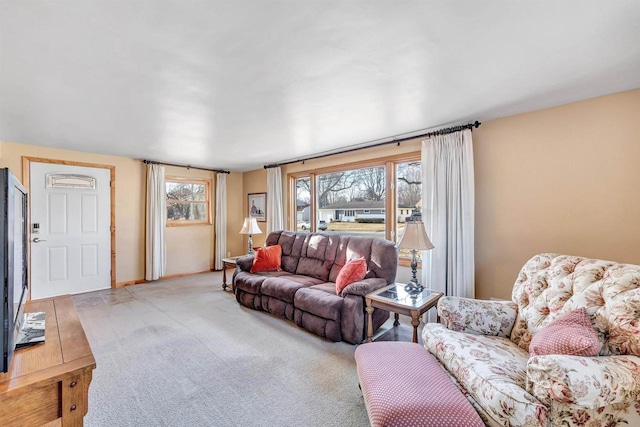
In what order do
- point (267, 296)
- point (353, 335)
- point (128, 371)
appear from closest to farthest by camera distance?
point (128, 371) < point (353, 335) < point (267, 296)

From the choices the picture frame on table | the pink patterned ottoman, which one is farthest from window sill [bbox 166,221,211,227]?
the pink patterned ottoman

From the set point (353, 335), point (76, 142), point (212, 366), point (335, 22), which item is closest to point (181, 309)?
point (212, 366)

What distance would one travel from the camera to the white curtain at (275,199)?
5.26 metres

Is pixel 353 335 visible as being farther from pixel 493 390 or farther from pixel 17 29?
pixel 17 29

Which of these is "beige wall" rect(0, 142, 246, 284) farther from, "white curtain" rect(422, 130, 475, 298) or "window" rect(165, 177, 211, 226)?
"white curtain" rect(422, 130, 475, 298)

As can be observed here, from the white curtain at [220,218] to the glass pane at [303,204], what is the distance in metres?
1.80

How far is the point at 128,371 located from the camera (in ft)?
7.22

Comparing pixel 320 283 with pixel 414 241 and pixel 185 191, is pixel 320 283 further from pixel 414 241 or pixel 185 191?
pixel 185 191

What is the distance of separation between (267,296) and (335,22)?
294cm

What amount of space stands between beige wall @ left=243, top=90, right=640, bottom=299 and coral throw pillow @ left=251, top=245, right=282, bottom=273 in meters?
2.59

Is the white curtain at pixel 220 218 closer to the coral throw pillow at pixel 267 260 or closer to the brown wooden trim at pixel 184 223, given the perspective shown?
the brown wooden trim at pixel 184 223

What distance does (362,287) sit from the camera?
2701mm

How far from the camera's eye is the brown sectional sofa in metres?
2.67

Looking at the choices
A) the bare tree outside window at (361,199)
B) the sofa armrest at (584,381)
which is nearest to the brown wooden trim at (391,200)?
the bare tree outside window at (361,199)
